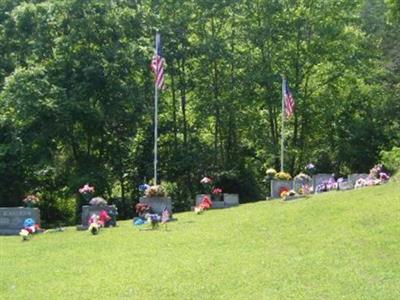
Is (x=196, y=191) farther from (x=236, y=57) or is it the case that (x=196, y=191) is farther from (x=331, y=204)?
(x=331, y=204)

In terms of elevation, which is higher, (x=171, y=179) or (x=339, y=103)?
(x=339, y=103)

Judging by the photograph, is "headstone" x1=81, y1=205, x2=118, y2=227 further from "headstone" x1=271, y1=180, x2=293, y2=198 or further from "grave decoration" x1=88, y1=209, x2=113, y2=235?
"headstone" x1=271, y1=180, x2=293, y2=198

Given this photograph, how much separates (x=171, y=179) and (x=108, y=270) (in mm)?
26194

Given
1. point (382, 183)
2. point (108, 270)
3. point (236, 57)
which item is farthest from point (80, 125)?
point (108, 270)

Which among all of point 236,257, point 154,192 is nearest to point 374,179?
point 154,192

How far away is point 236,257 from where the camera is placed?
1334 cm

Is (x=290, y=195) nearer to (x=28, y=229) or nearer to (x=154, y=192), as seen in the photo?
(x=154, y=192)

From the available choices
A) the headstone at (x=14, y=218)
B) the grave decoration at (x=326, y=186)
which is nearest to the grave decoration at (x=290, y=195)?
the grave decoration at (x=326, y=186)

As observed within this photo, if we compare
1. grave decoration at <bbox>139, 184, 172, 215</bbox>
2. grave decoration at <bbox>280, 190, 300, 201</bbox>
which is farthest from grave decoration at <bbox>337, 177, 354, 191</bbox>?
grave decoration at <bbox>139, 184, 172, 215</bbox>

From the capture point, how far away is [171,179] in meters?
39.1

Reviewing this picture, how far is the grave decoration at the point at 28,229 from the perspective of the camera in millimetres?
20339

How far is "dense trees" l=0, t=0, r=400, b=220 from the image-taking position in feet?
111

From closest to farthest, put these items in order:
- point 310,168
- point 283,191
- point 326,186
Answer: point 326,186 < point 283,191 < point 310,168

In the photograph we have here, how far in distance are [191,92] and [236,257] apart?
2839cm
